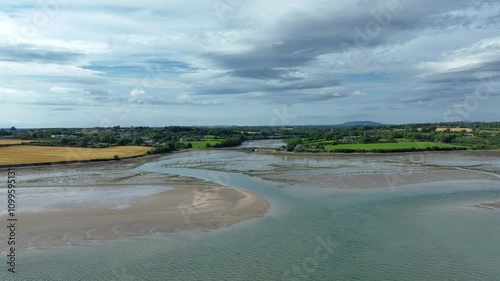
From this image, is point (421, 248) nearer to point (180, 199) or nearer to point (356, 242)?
point (356, 242)

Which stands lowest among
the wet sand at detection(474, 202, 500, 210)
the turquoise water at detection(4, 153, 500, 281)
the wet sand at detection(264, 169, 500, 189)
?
the turquoise water at detection(4, 153, 500, 281)

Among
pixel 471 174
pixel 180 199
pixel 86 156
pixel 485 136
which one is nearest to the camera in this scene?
pixel 180 199

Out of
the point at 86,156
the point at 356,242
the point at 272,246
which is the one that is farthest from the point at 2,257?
the point at 86,156

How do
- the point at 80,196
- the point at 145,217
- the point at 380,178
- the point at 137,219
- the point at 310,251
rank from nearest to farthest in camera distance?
the point at 310,251, the point at 137,219, the point at 145,217, the point at 80,196, the point at 380,178

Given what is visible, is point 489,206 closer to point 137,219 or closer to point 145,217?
point 145,217

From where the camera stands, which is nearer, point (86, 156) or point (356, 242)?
point (356, 242)

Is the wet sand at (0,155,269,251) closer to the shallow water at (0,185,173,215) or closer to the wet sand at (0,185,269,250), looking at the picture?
the wet sand at (0,185,269,250)

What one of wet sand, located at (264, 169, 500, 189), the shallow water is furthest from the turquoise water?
wet sand, located at (264, 169, 500, 189)

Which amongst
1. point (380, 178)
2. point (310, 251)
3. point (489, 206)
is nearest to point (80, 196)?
point (310, 251)
